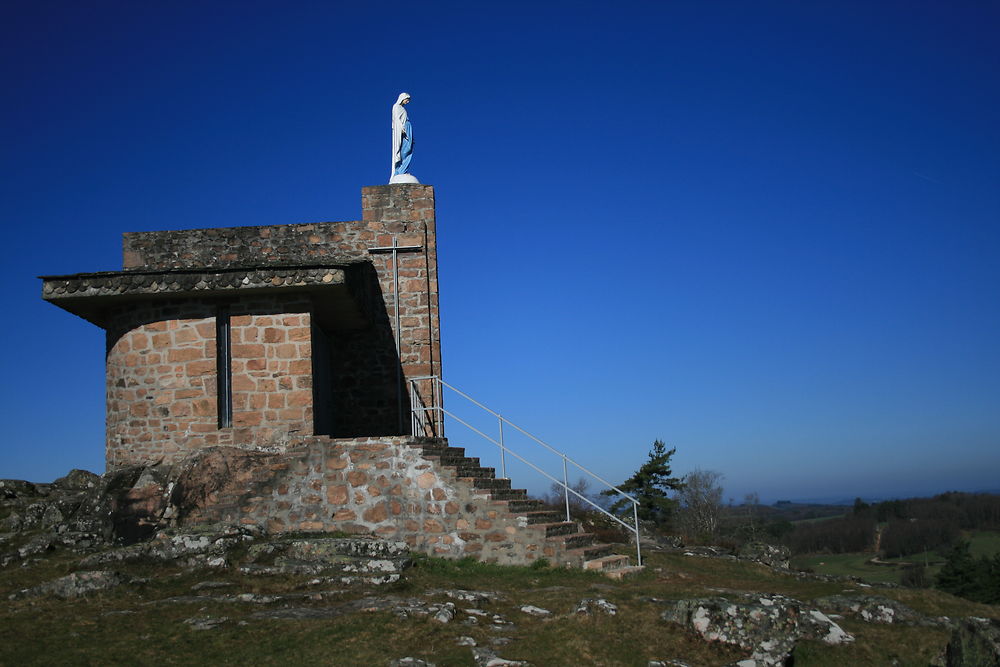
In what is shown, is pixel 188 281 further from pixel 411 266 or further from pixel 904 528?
pixel 904 528

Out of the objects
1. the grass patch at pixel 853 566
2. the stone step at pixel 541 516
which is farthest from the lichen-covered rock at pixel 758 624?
the grass patch at pixel 853 566

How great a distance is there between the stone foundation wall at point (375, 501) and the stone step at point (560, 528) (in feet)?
0.45

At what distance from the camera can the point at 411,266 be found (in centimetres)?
1567

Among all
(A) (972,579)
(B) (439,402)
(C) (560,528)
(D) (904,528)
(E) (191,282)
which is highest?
(E) (191,282)

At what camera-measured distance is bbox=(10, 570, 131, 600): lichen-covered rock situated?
8359 millimetres

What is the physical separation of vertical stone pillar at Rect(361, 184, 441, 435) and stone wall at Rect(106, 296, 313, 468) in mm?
3463

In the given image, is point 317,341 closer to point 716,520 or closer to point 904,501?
point 716,520

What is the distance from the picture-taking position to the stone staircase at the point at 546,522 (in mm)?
10688

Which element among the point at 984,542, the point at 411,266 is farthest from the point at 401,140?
the point at 984,542

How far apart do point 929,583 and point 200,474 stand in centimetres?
3714

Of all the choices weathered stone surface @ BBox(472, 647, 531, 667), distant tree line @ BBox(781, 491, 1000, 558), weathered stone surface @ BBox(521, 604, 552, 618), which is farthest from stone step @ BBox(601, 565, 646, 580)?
distant tree line @ BBox(781, 491, 1000, 558)

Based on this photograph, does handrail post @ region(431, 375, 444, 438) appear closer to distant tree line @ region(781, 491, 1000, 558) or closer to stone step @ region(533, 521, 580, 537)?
stone step @ region(533, 521, 580, 537)

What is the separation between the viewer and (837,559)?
49969 mm

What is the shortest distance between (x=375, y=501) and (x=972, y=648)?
7.51 meters
